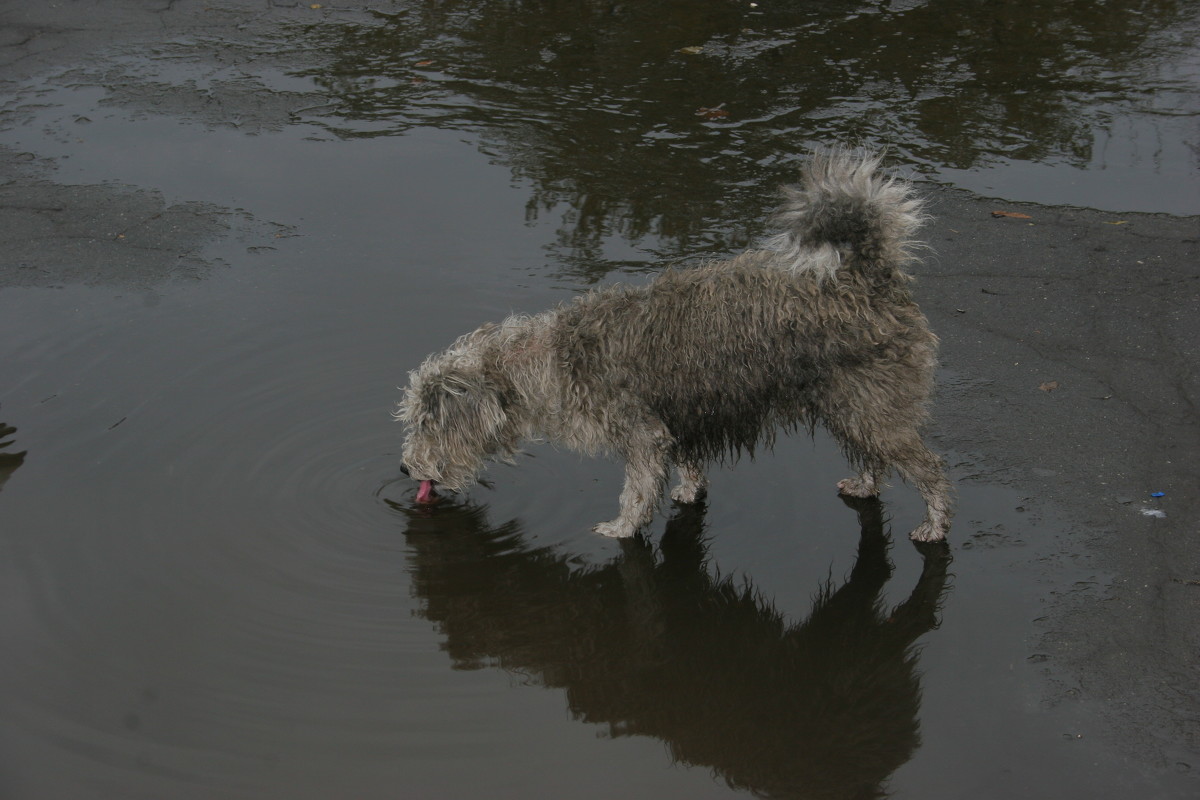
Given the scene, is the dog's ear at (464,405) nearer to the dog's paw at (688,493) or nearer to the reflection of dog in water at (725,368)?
the reflection of dog in water at (725,368)

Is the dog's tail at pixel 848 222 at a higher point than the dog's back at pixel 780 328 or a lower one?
higher

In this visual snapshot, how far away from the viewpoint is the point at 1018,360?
6.46m

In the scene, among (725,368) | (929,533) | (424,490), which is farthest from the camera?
(424,490)

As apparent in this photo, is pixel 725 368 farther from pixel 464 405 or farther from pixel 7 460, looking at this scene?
pixel 7 460

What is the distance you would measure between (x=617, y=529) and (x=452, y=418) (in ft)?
3.29

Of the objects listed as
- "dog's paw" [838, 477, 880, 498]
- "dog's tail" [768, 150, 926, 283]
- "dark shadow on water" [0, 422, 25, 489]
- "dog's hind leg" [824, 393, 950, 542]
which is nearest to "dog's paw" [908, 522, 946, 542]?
"dog's hind leg" [824, 393, 950, 542]

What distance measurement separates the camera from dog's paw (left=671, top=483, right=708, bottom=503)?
5688 millimetres

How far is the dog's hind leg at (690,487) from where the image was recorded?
562cm

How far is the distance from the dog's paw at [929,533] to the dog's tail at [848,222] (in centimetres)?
124

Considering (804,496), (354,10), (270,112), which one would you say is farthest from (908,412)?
(354,10)

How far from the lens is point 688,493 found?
5.69 meters

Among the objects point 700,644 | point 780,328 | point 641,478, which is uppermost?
point 780,328

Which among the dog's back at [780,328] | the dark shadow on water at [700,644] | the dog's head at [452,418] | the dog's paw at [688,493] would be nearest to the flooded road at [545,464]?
the dark shadow on water at [700,644]

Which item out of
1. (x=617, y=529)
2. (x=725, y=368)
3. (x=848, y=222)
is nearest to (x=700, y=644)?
(x=617, y=529)
